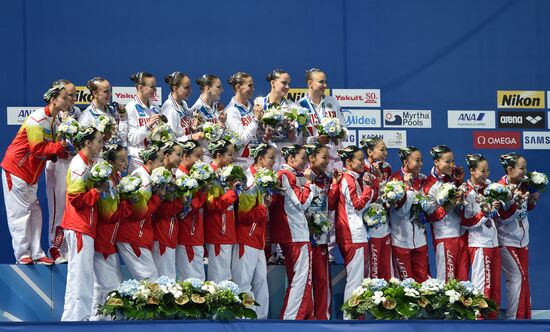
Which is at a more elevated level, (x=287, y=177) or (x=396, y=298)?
(x=287, y=177)

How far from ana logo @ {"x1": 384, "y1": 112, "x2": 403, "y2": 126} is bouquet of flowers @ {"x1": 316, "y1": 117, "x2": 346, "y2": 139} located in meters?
2.71

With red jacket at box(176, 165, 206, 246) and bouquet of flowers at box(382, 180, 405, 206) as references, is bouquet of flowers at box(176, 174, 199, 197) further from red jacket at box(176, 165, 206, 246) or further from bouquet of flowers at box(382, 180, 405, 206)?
bouquet of flowers at box(382, 180, 405, 206)

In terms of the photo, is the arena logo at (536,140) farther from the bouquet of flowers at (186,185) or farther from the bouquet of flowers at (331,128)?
the bouquet of flowers at (186,185)

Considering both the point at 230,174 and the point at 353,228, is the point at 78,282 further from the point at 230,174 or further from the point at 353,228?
the point at 353,228

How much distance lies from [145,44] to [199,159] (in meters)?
3.03

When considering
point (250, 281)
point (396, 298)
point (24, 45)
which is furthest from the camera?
point (24, 45)

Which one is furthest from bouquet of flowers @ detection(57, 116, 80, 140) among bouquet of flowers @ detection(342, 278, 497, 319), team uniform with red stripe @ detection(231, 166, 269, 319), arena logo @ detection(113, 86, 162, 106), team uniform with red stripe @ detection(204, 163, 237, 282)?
arena logo @ detection(113, 86, 162, 106)

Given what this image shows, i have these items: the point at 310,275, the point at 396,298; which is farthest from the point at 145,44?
the point at 396,298

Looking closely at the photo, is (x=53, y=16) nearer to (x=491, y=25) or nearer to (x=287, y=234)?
(x=287, y=234)

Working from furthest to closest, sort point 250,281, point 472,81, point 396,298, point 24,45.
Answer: point 472,81 < point 24,45 < point 250,281 < point 396,298

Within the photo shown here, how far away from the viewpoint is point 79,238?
8.84 m

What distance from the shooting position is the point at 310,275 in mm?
9734

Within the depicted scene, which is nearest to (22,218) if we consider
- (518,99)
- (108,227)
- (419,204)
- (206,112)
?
(108,227)

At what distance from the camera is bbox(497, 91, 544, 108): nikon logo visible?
13.1 m
